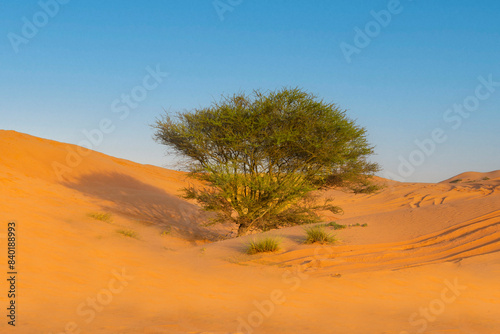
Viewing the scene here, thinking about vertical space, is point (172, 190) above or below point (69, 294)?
above

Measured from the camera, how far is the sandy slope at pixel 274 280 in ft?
15.0

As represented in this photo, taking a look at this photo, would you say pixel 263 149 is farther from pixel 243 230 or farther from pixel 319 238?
pixel 319 238

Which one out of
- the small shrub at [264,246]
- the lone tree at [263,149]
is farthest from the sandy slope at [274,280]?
the lone tree at [263,149]

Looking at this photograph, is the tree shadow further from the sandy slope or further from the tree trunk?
the sandy slope

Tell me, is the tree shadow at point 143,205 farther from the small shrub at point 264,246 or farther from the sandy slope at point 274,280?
the sandy slope at point 274,280

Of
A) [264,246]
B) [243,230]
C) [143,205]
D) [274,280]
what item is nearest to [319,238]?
[264,246]

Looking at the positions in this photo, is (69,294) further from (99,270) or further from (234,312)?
(234,312)

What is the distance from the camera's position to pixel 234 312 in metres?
5.05

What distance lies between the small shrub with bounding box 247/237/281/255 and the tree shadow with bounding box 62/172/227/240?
21.9ft

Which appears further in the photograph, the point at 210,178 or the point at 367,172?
the point at 367,172

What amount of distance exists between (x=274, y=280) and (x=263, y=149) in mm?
6852

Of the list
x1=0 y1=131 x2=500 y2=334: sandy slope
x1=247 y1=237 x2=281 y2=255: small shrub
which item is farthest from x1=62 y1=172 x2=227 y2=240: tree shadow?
x1=0 y1=131 x2=500 y2=334: sandy slope

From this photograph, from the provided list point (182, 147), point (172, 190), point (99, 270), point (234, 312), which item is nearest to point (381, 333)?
point (234, 312)

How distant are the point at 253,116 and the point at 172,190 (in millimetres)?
21909
